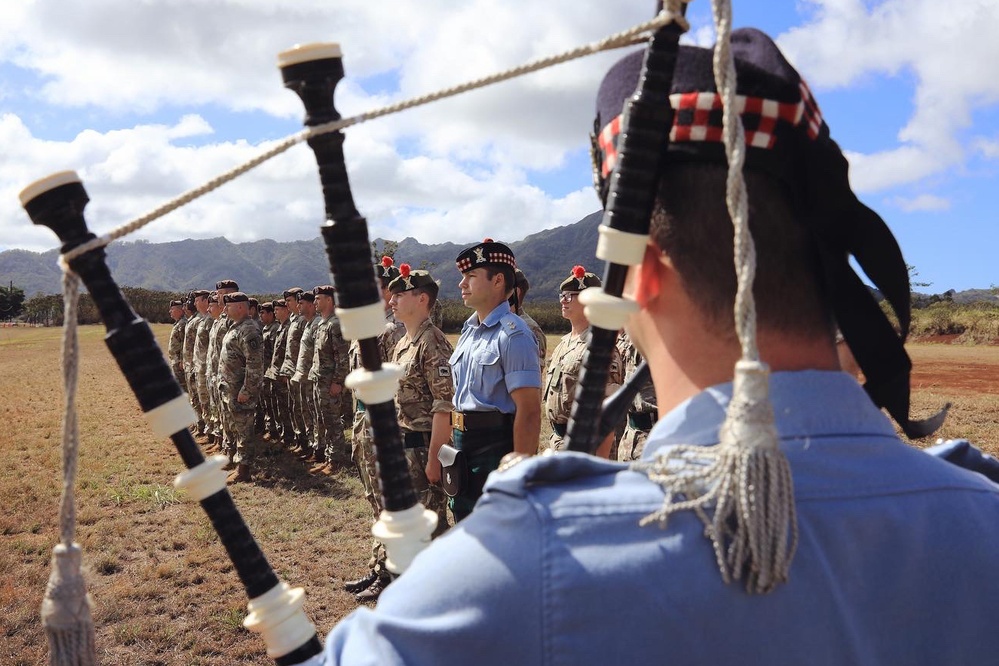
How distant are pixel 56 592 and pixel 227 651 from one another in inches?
179

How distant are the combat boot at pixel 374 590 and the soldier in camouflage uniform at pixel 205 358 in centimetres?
764

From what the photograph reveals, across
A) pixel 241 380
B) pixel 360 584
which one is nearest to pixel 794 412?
pixel 360 584

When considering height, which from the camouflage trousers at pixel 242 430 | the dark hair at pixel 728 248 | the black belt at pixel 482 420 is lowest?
the camouflage trousers at pixel 242 430

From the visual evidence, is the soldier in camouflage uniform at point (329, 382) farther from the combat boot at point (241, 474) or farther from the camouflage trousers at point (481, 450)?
the camouflage trousers at point (481, 450)

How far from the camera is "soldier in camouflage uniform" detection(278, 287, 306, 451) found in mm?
11562

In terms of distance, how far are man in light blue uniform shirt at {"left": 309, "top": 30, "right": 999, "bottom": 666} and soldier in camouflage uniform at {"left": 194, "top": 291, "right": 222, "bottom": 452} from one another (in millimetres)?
12737

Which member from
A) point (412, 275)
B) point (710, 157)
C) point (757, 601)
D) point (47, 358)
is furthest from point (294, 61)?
point (47, 358)

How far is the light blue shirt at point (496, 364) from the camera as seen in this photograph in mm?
4578

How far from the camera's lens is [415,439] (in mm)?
5473

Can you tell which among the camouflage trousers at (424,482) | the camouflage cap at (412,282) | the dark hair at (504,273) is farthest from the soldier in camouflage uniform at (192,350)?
the dark hair at (504,273)

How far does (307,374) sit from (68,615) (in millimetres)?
9815

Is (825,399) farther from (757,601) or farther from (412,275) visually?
(412,275)

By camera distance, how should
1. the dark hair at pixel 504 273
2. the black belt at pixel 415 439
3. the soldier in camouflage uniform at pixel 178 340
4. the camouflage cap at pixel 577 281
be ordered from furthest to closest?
the soldier in camouflage uniform at pixel 178 340 < the camouflage cap at pixel 577 281 < the black belt at pixel 415 439 < the dark hair at pixel 504 273

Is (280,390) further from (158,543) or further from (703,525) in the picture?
(703,525)
